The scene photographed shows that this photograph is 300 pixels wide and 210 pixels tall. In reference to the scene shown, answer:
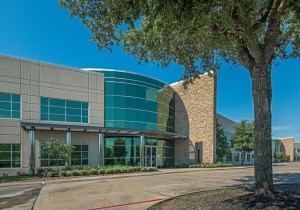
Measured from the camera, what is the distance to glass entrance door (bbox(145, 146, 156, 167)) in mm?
35981

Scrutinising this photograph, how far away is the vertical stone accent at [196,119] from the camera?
36.8 m

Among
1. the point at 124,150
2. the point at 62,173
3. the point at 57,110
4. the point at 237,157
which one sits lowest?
the point at 237,157

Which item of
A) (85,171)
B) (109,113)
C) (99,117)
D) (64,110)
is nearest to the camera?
(85,171)

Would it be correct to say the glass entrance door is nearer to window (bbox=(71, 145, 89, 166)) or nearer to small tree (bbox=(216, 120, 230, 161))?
window (bbox=(71, 145, 89, 166))

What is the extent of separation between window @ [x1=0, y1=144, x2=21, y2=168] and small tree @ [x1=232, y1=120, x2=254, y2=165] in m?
32.4

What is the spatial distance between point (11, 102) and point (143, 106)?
14257mm

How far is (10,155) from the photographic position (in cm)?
2627

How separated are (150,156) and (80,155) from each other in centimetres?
950

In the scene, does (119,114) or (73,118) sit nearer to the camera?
(73,118)

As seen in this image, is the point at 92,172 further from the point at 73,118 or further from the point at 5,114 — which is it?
the point at 5,114

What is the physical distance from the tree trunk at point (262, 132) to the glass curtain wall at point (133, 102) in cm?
2520

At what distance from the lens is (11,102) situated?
87.7 ft

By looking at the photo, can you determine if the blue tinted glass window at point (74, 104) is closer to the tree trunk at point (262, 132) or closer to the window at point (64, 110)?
the window at point (64, 110)

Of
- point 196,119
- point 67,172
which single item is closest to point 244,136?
point 196,119
